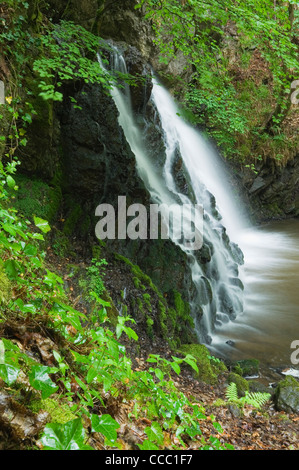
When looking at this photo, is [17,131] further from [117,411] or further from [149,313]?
[117,411]

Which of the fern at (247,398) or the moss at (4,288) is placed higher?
the moss at (4,288)

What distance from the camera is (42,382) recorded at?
4.82 ft

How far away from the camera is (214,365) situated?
542cm

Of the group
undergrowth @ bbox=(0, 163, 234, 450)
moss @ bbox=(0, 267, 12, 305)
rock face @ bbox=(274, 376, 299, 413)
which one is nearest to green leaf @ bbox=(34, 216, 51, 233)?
undergrowth @ bbox=(0, 163, 234, 450)

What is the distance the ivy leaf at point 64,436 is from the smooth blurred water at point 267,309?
17.9 ft

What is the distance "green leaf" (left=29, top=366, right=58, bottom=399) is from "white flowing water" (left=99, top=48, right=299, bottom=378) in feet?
18.0

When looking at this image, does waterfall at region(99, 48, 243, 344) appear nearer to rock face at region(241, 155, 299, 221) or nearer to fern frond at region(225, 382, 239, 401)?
fern frond at region(225, 382, 239, 401)

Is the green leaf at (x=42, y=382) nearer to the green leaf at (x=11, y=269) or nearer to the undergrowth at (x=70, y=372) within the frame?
the undergrowth at (x=70, y=372)

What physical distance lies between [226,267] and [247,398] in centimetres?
491

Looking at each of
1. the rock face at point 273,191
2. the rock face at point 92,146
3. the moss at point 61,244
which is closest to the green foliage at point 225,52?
the rock face at point 273,191

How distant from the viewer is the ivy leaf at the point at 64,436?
1304mm

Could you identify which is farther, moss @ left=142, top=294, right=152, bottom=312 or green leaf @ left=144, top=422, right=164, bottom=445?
moss @ left=142, top=294, right=152, bottom=312

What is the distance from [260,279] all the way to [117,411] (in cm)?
834

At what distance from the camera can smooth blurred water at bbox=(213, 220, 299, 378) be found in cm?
642
